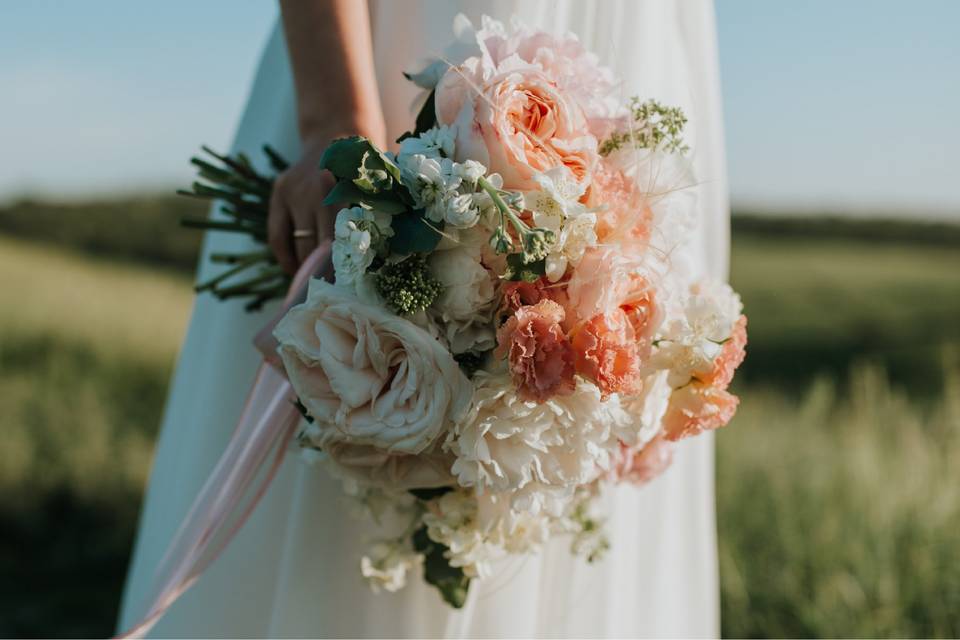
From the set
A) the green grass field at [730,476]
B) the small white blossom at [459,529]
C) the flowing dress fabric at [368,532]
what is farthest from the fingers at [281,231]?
the green grass field at [730,476]

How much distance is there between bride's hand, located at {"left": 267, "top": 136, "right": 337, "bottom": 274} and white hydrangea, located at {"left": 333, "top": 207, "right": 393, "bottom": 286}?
0.23 metres

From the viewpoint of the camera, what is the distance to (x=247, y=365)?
181cm

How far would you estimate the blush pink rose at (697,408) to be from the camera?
128cm

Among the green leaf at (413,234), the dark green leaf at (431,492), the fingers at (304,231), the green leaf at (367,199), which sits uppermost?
the fingers at (304,231)

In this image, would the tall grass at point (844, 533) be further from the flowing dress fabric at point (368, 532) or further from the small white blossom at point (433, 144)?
the small white blossom at point (433, 144)

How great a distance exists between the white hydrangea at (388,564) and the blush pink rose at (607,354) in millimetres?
518

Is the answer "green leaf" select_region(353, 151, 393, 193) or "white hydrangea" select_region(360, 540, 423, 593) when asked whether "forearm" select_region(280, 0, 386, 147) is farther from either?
"white hydrangea" select_region(360, 540, 423, 593)

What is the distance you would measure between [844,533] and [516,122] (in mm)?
2754

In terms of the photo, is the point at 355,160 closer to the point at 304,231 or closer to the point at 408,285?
the point at 408,285

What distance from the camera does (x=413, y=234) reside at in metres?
1.11

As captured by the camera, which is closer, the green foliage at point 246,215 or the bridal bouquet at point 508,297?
the bridal bouquet at point 508,297

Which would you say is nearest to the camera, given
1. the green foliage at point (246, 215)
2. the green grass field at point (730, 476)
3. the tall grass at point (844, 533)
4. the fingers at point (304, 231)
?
the fingers at point (304, 231)

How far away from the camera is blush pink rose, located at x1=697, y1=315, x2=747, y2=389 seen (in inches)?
49.9

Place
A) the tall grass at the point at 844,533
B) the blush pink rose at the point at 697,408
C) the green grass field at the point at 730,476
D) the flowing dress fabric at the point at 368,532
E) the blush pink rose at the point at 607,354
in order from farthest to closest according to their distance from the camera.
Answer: the green grass field at the point at 730,476 → the tall grass at the point at 844,533 → the flowing dress fabric at the point at 368,532 → the blush pink rose at the point at 697,408 → the blush pink rose at the point at 607,354
